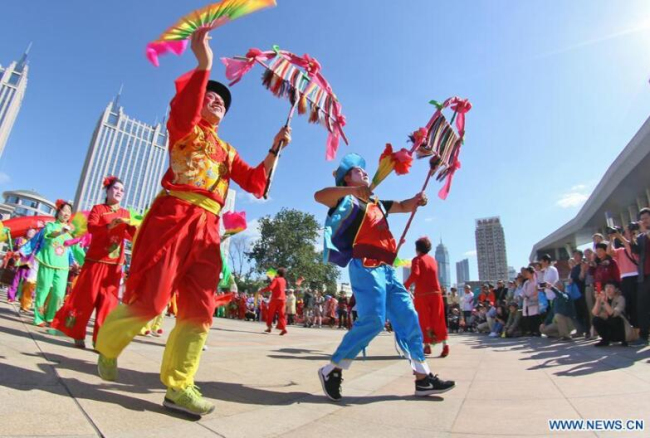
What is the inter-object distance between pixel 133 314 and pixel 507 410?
238 cm

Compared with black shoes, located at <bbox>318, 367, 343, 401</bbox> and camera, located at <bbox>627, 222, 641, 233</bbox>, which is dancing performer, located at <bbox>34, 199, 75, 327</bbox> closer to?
black shoes, located at <bbox>318, 367, 343, 401</bbox>

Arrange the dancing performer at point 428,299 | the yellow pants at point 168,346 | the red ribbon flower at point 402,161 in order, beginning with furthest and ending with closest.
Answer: the dancing performer at point 428,299 → the red ribbon flower at point 402,161 → the yellow pants at point 168,346

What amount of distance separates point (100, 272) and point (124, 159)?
389ft

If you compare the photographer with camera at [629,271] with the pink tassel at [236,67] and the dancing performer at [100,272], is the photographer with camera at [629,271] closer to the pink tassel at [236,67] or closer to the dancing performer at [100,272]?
the pink tassel at [236,67]

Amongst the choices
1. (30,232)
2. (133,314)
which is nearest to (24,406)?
(133,314)

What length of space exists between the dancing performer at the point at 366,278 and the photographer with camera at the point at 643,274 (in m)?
4.51

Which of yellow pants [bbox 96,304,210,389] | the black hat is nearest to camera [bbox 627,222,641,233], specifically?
the black hat

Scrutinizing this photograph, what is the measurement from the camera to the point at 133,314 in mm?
2090

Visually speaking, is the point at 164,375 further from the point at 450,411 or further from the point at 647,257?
the point at 647,257

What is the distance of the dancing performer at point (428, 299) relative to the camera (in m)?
5.87

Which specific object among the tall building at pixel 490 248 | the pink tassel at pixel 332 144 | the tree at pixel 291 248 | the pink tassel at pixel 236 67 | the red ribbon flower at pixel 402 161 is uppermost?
the tall building at pixel 490 248

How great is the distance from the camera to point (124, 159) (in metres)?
107

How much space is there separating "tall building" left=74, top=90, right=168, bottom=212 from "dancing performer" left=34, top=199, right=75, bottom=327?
346ft

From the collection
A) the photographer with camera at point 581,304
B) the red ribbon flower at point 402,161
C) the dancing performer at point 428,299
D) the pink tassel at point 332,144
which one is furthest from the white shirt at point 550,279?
the pink tassel at point 332,144
